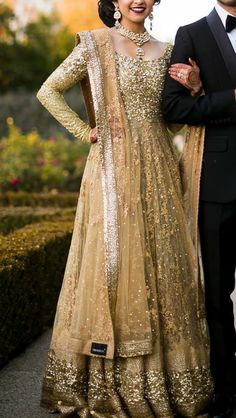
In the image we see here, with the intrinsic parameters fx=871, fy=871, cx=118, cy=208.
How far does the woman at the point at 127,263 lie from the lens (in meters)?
3.98

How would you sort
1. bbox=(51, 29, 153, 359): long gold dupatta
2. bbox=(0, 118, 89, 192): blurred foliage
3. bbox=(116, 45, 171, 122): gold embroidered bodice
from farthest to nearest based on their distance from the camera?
bbox=(0, 118, 89, 192): blurred foliage < bbox=(116, 45, 171, 122): gold embroidered bodice < bbox=(51, 29, 153, 359): long gold dupatta

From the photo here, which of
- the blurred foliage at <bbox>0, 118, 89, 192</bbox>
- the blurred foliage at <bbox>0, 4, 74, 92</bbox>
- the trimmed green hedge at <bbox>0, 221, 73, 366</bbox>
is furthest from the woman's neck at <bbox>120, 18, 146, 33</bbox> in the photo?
the blurred foliage at <bbox>0, 4, 74, 92</bbox>

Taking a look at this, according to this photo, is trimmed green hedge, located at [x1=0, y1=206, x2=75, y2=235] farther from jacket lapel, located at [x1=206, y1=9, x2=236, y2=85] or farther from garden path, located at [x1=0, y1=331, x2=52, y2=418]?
jacket lapel, located at [x1=206, y1=9, x2=236, y2=85]

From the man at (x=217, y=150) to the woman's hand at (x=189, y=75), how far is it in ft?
0.06

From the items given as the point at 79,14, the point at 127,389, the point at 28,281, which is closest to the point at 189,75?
the point at 127,389

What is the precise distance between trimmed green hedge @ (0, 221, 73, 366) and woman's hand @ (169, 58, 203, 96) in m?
1.82

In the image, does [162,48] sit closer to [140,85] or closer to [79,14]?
[140,85]

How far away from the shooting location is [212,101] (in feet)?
12.6

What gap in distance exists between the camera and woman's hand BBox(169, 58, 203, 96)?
386 centimetres

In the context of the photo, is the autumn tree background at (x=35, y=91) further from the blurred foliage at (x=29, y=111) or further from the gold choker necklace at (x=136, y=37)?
the gold choker necklace at (x=136, y=37)

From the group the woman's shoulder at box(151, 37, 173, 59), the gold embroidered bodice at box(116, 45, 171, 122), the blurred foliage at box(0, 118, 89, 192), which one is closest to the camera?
the gold embroidered bodice at box(116, 45, 171, 122)

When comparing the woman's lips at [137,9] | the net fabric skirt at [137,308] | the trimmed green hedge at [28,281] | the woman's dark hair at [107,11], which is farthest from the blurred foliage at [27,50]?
the net fabric skirt at [137,308]

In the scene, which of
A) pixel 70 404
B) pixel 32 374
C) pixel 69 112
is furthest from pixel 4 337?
pixel 69 112

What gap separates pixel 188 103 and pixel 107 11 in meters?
0.74
